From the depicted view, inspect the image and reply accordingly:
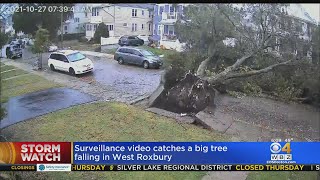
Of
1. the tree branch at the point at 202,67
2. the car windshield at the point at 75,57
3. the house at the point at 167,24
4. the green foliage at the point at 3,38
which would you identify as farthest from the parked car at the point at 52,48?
the tree branch at the point at 202,67

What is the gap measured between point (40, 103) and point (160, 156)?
1.05 m

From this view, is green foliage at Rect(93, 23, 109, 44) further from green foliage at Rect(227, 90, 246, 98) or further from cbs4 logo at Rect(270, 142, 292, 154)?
cbs4 logo at Rect(270, 142, 292, 154)

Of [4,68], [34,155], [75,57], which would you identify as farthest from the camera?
[75,57]

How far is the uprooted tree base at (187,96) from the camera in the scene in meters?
3.21

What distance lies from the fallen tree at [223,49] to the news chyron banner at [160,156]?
1.35 feet

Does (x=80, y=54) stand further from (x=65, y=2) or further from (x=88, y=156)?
(x=88, y=156)

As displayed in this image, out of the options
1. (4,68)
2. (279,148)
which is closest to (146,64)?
(4,68)

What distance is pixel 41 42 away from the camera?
3068mm

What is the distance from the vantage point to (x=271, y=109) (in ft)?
10.6

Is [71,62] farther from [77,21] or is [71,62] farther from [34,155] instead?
[34,155]

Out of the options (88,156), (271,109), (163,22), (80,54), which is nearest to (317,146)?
(271,109)

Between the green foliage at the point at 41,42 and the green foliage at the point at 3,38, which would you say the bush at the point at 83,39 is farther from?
the green foliage at the point at 3,38

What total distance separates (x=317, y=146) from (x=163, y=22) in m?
1.53

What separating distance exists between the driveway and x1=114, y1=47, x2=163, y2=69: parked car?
4 cm
